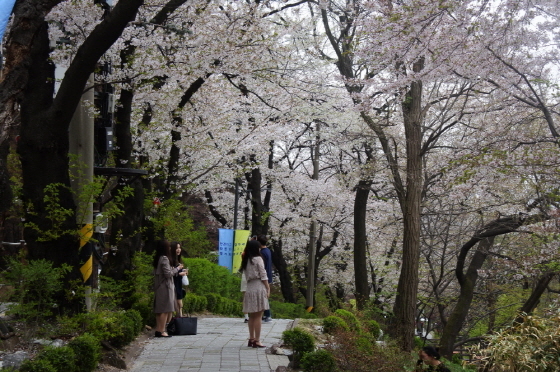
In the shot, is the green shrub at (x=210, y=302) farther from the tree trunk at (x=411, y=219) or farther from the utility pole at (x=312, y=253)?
the utility pole at (x=312, y=253)

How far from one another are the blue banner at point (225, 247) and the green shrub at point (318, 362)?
10069mm

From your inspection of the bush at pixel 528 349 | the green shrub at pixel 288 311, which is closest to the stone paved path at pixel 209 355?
the bush at pixel 528 349

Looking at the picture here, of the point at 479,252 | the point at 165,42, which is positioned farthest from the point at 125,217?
the point at 479,252

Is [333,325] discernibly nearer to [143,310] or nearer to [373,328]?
[373,328]

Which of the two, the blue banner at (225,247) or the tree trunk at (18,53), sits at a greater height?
the tree trunk at (18,53)

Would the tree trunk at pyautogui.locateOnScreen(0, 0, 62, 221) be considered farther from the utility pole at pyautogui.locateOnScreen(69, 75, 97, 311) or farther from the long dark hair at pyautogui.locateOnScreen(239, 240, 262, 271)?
the long dark hair at pyautogui.locateOnScreen(239, 240, 262, 271)

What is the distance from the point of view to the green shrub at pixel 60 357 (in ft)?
21.9

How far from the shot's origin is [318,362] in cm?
818

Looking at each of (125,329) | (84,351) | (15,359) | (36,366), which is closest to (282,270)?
(125,329)

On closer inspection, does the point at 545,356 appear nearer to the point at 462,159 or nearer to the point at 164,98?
the point at 462,159

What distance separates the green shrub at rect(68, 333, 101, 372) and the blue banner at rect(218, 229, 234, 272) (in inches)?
417

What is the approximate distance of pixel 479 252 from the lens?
61.0 ft

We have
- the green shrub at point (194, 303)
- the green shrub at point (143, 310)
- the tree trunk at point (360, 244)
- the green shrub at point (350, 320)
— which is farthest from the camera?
the tree trunk at point (360, 244)

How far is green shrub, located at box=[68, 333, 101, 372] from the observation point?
289 inches
